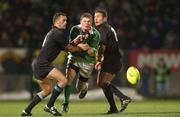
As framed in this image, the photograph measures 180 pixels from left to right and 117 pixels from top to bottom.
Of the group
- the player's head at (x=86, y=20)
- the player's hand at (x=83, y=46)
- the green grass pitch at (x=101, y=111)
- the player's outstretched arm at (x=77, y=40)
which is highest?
the player's head at (x=86, y=20)

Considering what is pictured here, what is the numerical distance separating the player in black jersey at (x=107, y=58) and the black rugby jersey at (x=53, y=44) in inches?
51.8

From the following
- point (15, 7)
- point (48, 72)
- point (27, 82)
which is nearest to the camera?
point (48, 72)

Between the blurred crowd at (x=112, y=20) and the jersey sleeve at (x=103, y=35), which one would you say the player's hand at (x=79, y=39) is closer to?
the jersey sleeve at (x=103, y=35)

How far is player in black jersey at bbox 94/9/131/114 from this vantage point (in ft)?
51.9

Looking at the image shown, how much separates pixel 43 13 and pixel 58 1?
1.05 metres

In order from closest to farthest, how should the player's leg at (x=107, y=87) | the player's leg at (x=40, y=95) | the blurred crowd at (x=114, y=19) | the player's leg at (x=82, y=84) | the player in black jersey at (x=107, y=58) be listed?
the player's leg at (x=40, y=95) → the player in black jersey at (x=107, y=58) → the player's leg at (x=107, y=87) → the player's leg at (x=82, y=84) → the blurred crowd at (x=114, y=19)

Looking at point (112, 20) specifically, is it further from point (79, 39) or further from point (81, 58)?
point (79, 39)

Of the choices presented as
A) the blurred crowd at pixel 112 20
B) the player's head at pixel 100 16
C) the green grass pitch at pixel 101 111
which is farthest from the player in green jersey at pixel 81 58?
the blurred crowd at pixel 112 20

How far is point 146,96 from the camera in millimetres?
28281

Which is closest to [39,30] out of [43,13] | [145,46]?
[43,13]

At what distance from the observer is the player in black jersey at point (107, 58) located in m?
15.8

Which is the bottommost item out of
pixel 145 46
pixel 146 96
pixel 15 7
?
pixel 146 96

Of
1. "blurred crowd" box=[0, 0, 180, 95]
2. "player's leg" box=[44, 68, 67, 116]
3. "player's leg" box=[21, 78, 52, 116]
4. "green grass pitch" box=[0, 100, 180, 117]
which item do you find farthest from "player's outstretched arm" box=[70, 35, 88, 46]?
"blurred crowd" box=[0, 0, 180, 95]

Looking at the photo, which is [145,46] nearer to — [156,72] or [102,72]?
[156,72]
